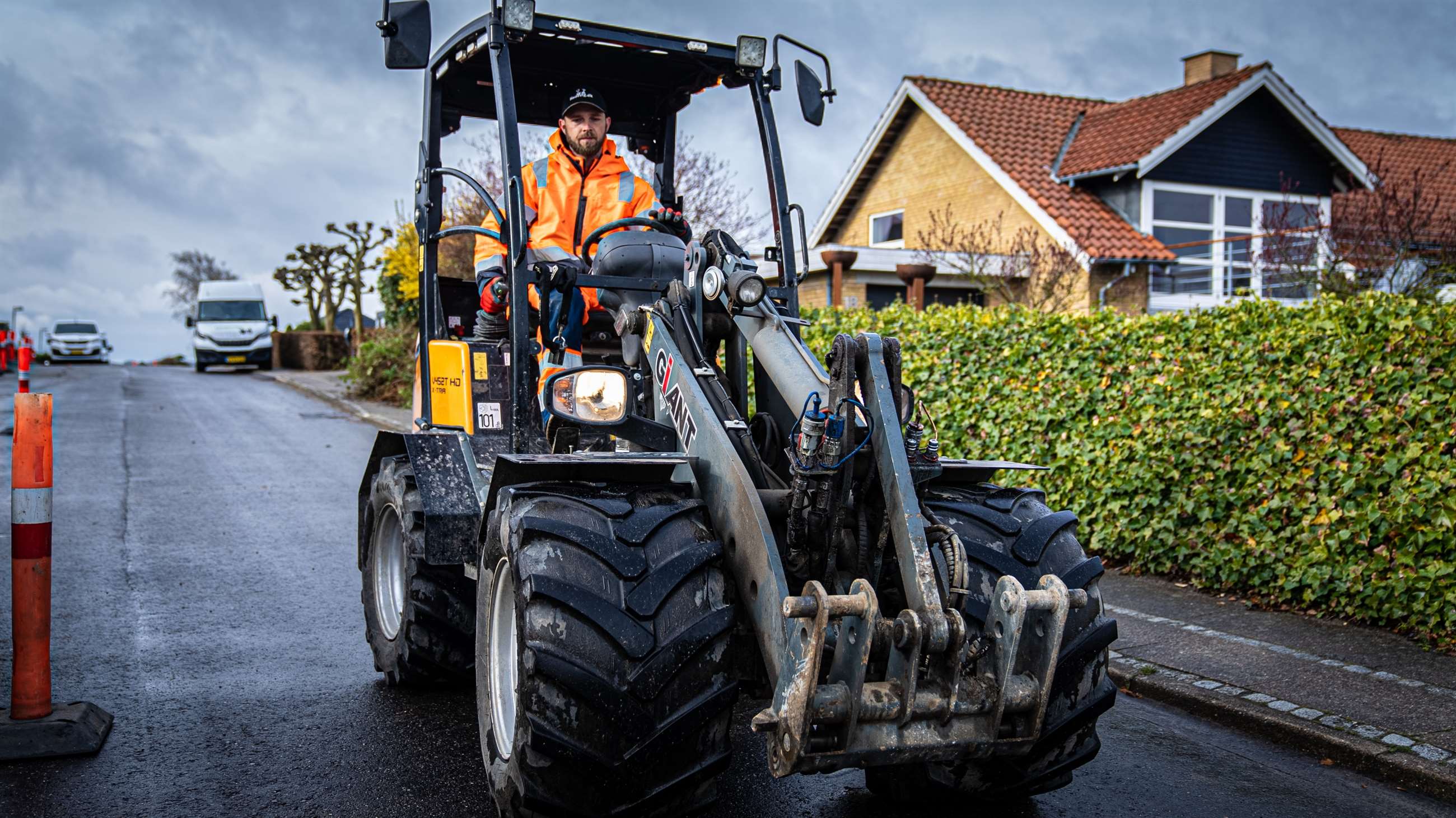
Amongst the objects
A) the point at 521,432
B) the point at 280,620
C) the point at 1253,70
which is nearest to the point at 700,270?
the point at 521,432

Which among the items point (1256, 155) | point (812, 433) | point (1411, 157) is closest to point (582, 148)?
point (812, 433)

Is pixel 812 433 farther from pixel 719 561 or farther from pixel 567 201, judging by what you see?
pixel 567 201

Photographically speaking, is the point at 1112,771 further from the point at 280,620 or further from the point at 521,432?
the point at 280,620

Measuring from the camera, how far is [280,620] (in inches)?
273

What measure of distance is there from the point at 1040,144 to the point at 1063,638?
2380 cm

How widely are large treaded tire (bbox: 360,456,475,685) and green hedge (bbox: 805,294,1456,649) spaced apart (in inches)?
163

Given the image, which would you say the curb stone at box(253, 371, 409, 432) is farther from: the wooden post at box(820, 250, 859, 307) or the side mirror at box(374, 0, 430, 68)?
the side mirror at box(374, 0, 430, 68)

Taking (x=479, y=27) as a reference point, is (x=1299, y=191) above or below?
above

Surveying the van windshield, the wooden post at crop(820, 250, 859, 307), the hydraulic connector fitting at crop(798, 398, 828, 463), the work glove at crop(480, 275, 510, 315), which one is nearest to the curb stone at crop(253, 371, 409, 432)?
the van windshield

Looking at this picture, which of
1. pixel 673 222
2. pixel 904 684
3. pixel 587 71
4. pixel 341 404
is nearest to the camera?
pixel 904 684

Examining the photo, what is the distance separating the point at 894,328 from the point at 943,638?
7.39 metres

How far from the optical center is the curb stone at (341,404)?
18.5 metres

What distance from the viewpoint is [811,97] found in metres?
5.48

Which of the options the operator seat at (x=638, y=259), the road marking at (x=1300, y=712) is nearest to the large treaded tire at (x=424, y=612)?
the operator seat at (x=638, y=259)
